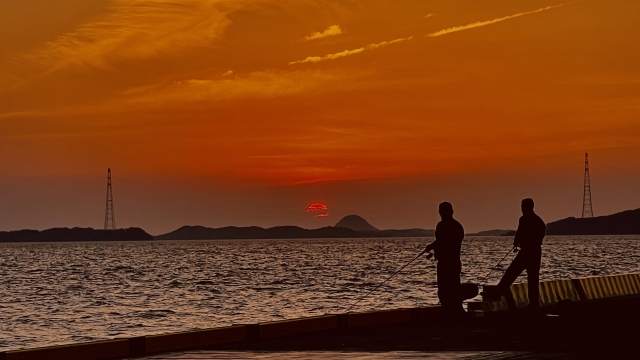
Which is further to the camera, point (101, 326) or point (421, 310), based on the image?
point (101, 326)

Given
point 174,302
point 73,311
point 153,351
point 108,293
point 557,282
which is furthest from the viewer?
point 108,293

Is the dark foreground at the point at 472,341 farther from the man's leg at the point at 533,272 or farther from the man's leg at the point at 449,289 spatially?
the man's leg at the point at 533,272

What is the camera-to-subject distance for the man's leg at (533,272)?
21453mm

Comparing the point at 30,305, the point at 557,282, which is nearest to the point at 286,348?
the point at 557,282

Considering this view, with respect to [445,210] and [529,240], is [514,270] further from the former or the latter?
[445,210]

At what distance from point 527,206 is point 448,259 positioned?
191 centimetres

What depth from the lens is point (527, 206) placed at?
2120cm

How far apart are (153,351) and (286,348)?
1815 mm

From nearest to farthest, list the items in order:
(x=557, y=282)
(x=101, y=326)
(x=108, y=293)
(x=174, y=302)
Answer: (x=557, y=282) < (x=101, y=326) < (x=174, y=302) < (x=108, y=293)

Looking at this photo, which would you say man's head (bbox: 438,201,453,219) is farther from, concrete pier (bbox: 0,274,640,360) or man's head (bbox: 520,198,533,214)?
concrete pier (bbox: 0,274,640,360)

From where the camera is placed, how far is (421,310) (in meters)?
21.8

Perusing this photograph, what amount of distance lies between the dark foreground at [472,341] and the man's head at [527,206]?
6.43 ft

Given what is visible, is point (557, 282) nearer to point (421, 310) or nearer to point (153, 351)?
point (421, 310)

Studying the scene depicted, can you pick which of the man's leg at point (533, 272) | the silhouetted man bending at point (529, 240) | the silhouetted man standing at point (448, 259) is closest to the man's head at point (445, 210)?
the silhouetted man standing at point (448, 259)
